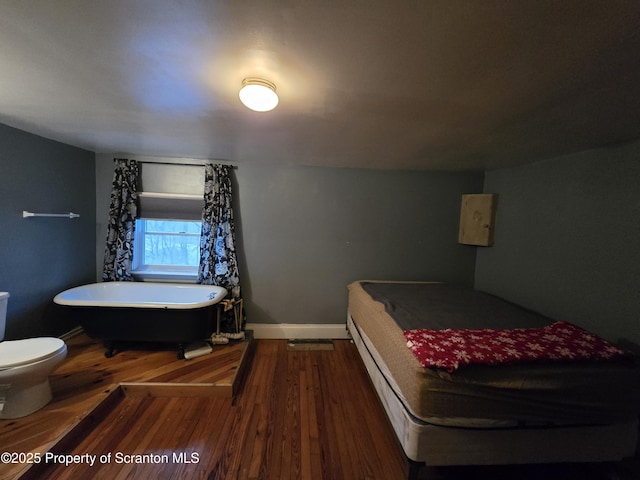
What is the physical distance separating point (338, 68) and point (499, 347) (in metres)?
1.61

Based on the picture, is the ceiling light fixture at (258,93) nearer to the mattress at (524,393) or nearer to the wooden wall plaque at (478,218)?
the mattress at (524,393)

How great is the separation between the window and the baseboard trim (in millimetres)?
1049

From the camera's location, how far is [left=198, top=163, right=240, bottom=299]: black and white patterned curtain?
2.69m

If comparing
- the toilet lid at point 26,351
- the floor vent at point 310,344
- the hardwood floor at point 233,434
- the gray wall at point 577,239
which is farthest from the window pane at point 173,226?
the gray wall at point 577,239

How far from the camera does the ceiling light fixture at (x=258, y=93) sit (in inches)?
44.2

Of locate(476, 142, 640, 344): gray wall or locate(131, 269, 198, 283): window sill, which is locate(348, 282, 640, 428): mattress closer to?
locate(476, 142, 640, 344): gray wall

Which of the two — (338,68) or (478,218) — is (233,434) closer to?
(338,68)

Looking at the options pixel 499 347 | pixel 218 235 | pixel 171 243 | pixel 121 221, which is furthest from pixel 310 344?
pixel 121 221

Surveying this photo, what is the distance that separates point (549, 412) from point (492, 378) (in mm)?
362

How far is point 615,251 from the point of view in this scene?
1.67 m

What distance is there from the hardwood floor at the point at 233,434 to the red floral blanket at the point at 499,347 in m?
0.78

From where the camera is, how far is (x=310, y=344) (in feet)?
9.21

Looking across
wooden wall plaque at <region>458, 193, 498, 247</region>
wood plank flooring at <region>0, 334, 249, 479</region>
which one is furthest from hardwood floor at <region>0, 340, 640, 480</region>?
wooden wall plaque at <region>458, 193, 498, 247</region>

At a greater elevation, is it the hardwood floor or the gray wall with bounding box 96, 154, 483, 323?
the gray wall with bounding box 96, 154, 483, 323
